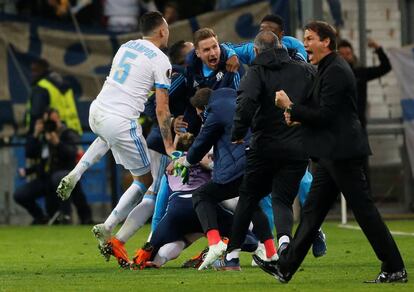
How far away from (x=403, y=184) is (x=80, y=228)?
4.61 metres

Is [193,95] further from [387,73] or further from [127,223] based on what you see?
[387,73]

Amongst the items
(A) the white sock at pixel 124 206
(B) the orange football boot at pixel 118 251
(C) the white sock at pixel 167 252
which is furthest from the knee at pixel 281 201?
(A) the white sock at pixel 124 206

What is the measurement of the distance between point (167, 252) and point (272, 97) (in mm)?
1922

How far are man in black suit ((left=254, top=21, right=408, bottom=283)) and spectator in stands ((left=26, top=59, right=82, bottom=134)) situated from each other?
9.93 metres

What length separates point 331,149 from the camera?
985 centimetres

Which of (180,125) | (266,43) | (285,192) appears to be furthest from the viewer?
(180,125)

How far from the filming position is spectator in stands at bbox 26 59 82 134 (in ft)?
64.3

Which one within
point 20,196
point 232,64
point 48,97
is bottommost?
point 20,196

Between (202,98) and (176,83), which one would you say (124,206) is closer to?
(176,83)

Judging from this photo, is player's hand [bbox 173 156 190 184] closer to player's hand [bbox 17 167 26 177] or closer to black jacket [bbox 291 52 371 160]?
black jacket [bbox 291 52 371 160]

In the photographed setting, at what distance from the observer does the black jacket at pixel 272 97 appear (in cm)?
1088

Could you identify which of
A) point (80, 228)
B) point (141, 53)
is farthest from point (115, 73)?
point (80, 228)

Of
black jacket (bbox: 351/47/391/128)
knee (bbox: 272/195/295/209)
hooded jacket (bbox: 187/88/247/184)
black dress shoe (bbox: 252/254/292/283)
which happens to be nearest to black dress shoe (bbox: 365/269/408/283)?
black dress shoe (bbox: 252/254/292/283)

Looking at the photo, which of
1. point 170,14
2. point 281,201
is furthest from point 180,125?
point 170,14
